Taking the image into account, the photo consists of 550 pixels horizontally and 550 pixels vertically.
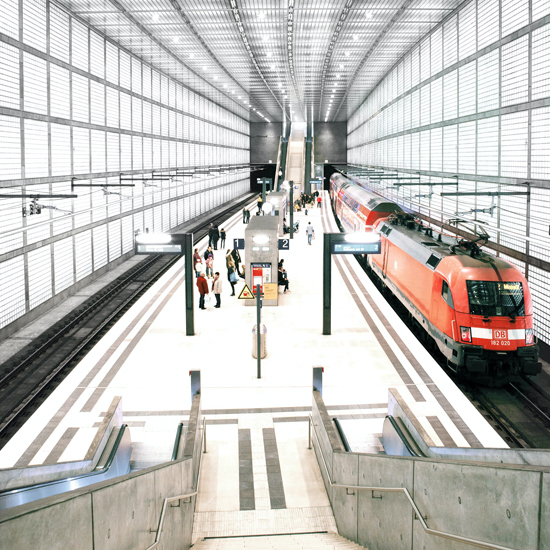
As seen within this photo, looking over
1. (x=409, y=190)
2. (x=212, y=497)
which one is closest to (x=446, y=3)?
(x=409, y=190)

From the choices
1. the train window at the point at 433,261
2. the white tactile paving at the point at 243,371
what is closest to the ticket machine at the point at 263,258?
the white tactile paving at the point at 243,371

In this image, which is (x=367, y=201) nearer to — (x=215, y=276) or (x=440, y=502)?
(x=215, y=276)

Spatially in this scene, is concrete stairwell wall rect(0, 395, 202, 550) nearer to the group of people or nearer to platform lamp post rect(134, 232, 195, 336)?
platform lamp post rect(134, 232, 195, 336)

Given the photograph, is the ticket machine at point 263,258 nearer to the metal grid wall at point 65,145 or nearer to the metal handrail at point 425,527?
the metal grid wall at point 65,145

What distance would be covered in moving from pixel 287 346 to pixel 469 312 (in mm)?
4822

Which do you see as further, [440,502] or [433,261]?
[433,261]

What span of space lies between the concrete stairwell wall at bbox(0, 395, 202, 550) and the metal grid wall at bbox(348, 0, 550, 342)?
7368 millimetres

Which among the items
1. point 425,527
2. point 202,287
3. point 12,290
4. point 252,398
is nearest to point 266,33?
Answer: point 202,287

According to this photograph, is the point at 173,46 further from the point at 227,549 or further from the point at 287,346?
the point at 227,549

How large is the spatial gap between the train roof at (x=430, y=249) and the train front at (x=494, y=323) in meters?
0.45

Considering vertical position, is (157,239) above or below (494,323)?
above

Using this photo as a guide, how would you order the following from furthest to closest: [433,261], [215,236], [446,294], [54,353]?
[215,236] → [54,353] → [433,261] → [446,294]

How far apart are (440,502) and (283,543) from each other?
83.4 inches

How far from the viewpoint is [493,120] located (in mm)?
19094
